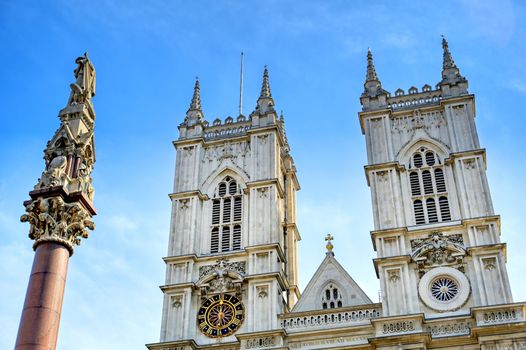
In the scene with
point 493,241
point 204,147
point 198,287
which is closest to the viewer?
point 493,241

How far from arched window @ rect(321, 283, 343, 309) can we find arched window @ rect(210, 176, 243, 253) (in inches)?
191

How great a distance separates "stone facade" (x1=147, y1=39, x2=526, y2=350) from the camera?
1260 inches

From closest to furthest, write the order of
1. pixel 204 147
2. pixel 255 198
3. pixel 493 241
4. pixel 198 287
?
pixel 493 241
pixel 198 287
pixel 255 198
pixel 204 147

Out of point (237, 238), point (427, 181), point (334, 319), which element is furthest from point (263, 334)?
point (427, 181)

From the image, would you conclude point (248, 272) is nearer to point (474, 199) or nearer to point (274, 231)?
point (274, 231)

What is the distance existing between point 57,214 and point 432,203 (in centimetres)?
2261

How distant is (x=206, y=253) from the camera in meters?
36.9

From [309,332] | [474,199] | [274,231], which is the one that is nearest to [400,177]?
[474,199]

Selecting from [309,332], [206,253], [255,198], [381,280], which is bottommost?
[309,332]

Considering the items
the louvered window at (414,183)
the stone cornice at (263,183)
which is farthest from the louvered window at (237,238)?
the louvered window at (414,183)

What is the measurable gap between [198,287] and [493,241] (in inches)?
541

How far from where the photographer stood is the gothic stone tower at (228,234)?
3406 centimetres

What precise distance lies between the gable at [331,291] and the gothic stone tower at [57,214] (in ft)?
58.7

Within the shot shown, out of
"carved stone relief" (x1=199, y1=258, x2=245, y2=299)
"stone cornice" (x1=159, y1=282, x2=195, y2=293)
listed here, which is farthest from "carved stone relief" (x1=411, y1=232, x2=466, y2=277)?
"stone cornice" (x1=159, y1=282, x2=195, y2=293)
